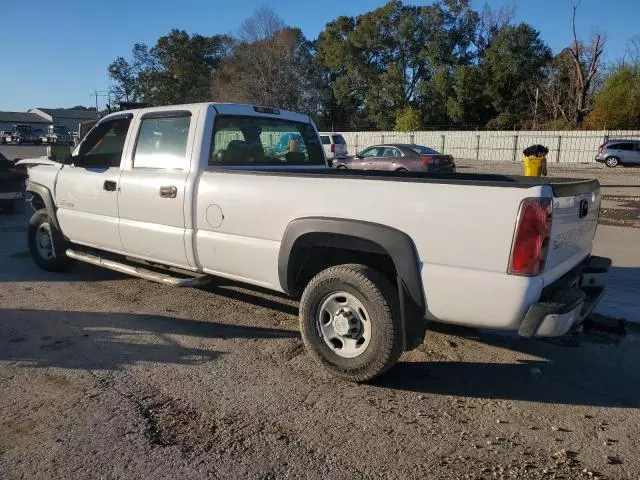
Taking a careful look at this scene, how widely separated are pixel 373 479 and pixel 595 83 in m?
50.5

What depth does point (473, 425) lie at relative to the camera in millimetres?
3318

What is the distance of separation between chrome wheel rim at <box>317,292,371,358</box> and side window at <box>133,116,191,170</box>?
179 centimetres

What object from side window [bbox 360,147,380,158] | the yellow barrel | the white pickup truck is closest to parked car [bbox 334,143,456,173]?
side window [bbox 360,147,380,158]

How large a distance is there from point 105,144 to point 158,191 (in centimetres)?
162

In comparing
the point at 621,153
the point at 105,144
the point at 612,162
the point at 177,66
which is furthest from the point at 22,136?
the point at 105,144

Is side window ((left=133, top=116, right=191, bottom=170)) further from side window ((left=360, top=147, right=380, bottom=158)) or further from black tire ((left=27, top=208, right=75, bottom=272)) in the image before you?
side window ((left=360, top=147, right=380, bottom=158))

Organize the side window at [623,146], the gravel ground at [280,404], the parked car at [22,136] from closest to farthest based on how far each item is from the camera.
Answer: the gravel ground at [280,404] < the side window at [623,146] < the parked car at [22,136]

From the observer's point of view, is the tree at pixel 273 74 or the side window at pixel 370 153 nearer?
the side window at pixel 370 153

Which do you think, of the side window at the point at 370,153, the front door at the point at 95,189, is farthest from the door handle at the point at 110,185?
the side window at the point at 370,153

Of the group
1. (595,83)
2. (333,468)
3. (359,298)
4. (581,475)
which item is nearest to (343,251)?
(359,298)

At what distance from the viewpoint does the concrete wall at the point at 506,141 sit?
35.7 metres

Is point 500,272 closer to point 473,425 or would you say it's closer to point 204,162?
point 473,425

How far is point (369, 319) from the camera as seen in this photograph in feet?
12.0

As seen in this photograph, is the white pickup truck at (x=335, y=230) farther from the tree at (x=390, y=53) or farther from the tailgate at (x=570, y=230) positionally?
the tree at (x=390, y=53)
